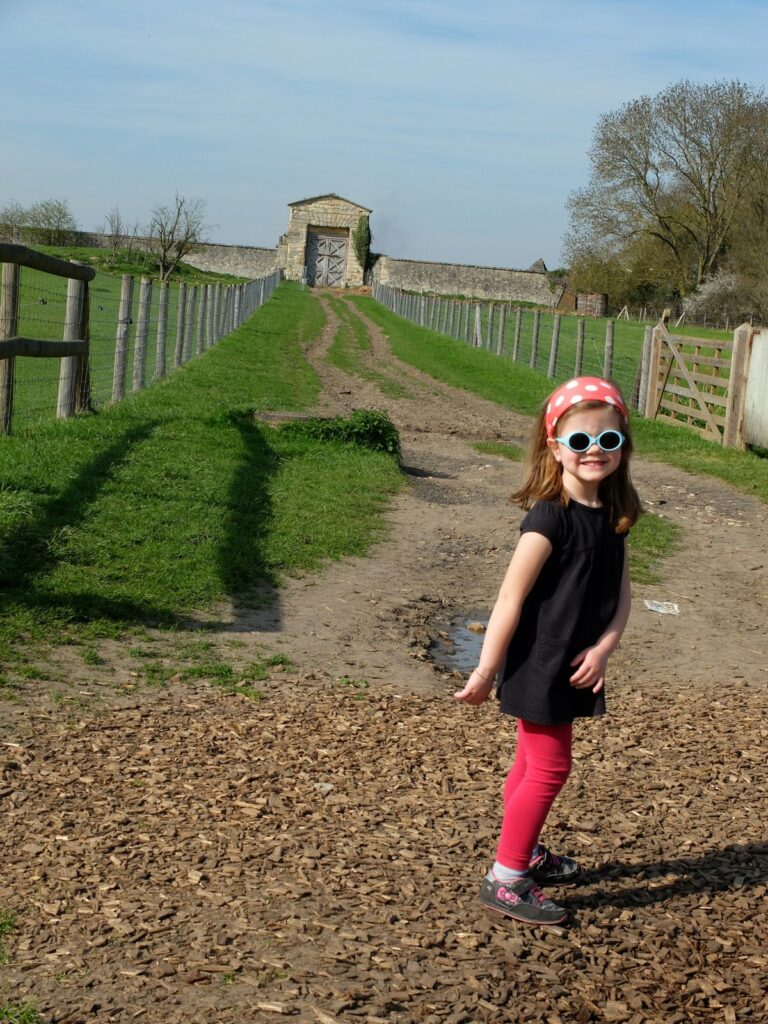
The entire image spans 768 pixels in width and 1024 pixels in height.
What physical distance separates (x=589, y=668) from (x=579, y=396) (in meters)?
0.76

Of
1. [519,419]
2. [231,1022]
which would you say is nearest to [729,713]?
[231,1022]

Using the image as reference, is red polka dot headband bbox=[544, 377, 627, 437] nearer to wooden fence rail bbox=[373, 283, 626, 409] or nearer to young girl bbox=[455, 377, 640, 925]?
young girl bbox=[455, 377, 640, 925]

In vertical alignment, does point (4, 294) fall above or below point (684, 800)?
above

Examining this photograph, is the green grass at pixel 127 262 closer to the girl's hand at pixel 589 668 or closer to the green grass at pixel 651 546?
the green grass at pixel 651 546

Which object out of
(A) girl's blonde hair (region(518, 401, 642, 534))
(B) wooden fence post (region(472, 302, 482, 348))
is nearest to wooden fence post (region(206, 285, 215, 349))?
(B) wooden fence post (region(472, 302, 482, 348))

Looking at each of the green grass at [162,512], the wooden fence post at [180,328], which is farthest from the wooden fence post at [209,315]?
the green grass at [162,512]

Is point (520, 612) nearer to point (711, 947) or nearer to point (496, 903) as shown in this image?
point (496, 903)

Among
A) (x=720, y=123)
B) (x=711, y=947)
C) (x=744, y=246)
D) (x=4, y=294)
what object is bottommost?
(x=711, y=947)

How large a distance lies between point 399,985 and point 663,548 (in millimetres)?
6752

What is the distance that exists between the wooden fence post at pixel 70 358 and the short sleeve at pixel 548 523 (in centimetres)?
907

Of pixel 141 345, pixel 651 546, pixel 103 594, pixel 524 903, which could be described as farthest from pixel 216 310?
pixel 524 903

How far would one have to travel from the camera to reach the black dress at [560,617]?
347 cm

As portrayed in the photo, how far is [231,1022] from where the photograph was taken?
282 cm

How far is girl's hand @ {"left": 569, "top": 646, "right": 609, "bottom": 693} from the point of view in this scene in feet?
11.3
